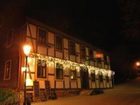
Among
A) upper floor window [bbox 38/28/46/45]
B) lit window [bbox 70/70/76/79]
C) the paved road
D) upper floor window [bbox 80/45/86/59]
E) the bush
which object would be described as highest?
upper floor window [bbox 38/28/46/45]

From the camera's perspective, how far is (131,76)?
172 feet

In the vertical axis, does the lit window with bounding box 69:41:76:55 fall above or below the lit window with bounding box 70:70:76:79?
above

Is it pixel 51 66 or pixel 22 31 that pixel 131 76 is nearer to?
pixel 51 66

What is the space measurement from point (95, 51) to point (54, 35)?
10424mm

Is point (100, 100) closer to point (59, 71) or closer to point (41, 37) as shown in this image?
point (59, 71)

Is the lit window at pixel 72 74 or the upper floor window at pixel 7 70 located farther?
the lit window at pixel 72 74

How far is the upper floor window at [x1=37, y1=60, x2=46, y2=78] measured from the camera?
1755 cm

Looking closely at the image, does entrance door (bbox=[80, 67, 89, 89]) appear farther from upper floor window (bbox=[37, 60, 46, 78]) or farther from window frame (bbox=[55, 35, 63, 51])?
upper floor window (bbox=[37, 60, 46, 78])

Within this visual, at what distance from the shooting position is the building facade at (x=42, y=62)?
16.5m

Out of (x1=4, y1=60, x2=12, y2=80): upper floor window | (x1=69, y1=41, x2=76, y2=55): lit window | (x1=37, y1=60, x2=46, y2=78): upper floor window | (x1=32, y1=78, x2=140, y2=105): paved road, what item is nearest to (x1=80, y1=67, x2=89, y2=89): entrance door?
(x1=69, y1=41, x2=76, y2=55): lit window

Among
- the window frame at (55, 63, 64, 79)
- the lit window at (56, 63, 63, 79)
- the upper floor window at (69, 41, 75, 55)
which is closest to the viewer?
the window frame at (55, 63, 64, 79)

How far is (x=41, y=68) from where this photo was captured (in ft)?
58.7

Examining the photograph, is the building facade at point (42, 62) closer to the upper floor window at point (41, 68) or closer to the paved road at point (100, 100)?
the upper floor window at point (41, 68)

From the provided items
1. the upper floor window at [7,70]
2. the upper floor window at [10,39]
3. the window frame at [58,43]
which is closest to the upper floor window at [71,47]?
the window frame at [58,43]
